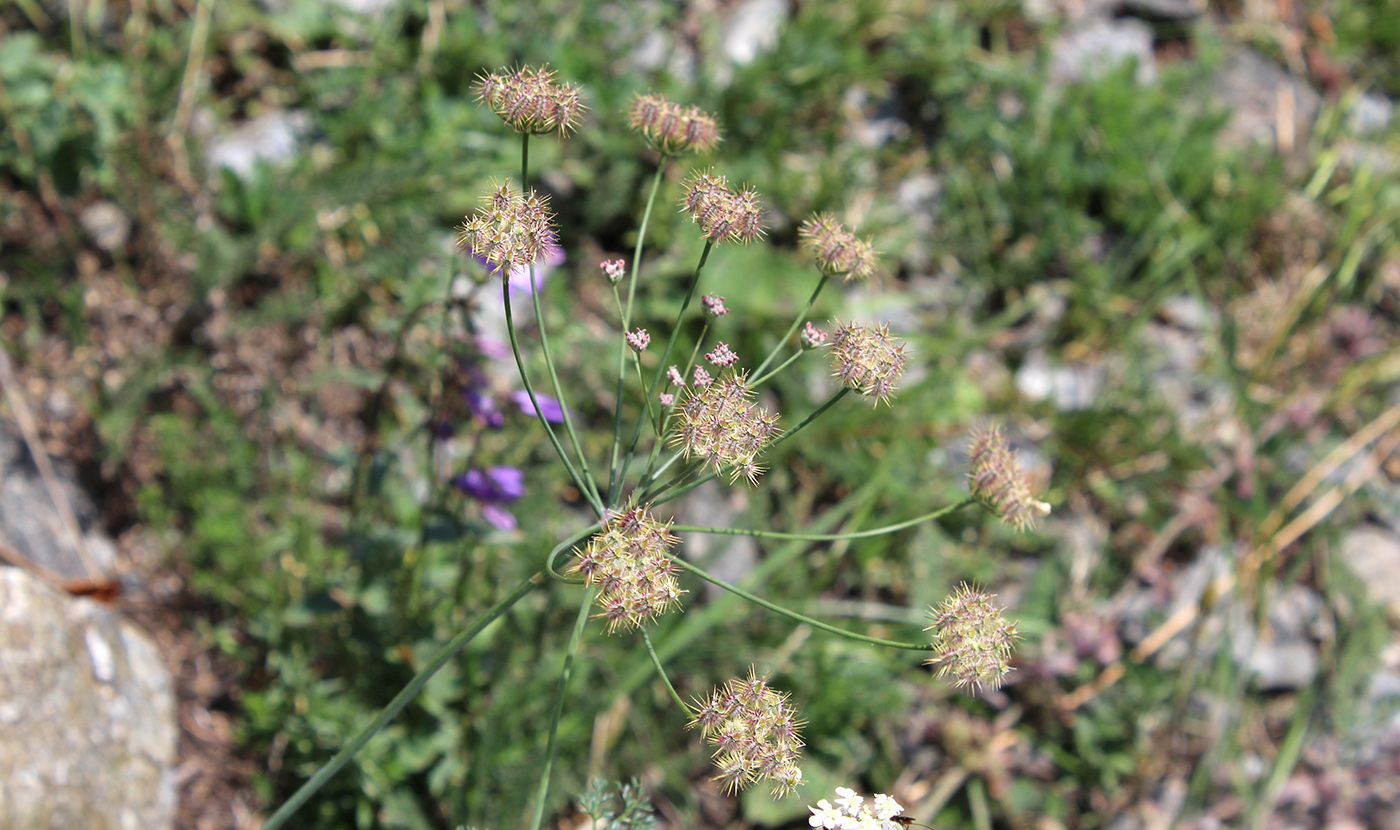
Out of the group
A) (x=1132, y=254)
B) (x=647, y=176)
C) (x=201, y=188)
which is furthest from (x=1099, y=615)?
(x=201, y=188)

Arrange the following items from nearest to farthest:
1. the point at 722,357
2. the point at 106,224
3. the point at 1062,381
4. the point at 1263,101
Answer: the point at 722,357
the point at 106,224
the point at 1062,381
the point at 1263,101

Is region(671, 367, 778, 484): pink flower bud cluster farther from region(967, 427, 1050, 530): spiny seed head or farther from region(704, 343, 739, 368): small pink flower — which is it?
region(967, 427, 1050, 530): spiny seed head

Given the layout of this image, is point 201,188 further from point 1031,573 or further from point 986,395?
point 1031,573

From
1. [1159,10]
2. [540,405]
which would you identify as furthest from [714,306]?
[1159,10]

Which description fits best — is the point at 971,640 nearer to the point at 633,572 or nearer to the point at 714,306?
the point at 633,572

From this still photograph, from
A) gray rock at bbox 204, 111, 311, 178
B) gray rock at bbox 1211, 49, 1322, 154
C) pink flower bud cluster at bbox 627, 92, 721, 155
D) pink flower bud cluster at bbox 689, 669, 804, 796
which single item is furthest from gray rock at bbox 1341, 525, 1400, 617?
gray rock at bbox 204, 111, 311, 178

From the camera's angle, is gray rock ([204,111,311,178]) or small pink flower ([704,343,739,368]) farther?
gray rock ([204,111,311,178])
